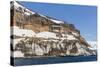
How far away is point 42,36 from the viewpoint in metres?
2.39

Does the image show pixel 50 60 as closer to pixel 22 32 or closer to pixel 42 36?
pixel 42 36

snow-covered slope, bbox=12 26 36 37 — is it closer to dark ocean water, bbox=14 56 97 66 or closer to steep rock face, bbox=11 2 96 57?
steep rock face, bbox=11 2 96 57

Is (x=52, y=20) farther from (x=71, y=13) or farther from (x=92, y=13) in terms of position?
(x=92, y=13)

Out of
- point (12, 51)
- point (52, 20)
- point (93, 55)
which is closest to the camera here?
point (12, 51)

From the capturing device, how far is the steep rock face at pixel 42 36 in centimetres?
228

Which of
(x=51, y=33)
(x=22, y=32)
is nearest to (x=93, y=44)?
(x=51, y=33)

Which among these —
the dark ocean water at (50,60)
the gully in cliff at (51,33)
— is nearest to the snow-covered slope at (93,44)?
the gully in cliff at (51,33)

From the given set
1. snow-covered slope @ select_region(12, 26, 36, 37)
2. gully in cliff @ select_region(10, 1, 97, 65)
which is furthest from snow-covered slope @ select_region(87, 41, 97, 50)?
snow-covered slope @ select_region(12, 26, 36, 37)

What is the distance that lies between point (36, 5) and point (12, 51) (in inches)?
20.8

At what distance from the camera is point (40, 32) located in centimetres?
238

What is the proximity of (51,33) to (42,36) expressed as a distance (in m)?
0.11

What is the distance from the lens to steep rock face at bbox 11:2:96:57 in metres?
2.28

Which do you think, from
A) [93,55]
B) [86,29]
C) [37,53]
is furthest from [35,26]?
[93,55]
